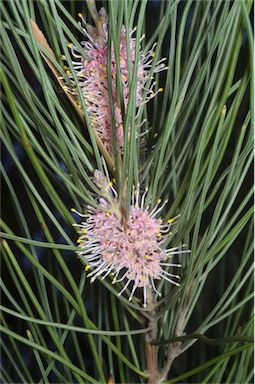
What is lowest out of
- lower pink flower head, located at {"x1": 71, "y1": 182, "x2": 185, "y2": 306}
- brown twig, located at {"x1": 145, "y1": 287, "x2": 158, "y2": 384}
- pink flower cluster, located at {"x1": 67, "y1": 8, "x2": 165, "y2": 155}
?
brown twig, located at {"x1": 145, "y1": 287, "x2": 158, "y2": 384}

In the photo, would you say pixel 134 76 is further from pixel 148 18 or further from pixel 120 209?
pixel 148 18

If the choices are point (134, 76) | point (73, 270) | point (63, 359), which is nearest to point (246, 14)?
point (134, 76)

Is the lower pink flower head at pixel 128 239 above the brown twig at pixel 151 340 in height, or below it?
above

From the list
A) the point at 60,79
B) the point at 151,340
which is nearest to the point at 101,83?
the point at 60,79

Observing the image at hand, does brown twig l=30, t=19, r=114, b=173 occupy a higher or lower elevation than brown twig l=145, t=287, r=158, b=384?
higher

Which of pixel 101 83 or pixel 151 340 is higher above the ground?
pixel 101 83

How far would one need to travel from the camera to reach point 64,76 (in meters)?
0.26

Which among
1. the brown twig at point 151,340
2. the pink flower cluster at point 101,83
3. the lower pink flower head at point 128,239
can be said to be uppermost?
the pink flower cluster at point 101,83

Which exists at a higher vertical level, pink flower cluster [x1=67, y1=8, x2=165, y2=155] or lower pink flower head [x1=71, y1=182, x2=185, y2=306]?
pink flower cluster [x1=67, y1=8, x2=165, y2=155]

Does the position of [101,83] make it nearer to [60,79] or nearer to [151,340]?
[60,79]

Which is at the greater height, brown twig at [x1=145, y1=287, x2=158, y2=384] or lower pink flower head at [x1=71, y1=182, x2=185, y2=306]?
lower pink flower head at [x1=71, y1=182, x2=185, y2=306]

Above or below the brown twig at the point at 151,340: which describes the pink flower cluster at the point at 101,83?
above

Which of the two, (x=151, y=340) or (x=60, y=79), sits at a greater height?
(x=60, y=79)

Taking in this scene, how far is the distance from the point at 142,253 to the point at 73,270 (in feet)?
0.72
